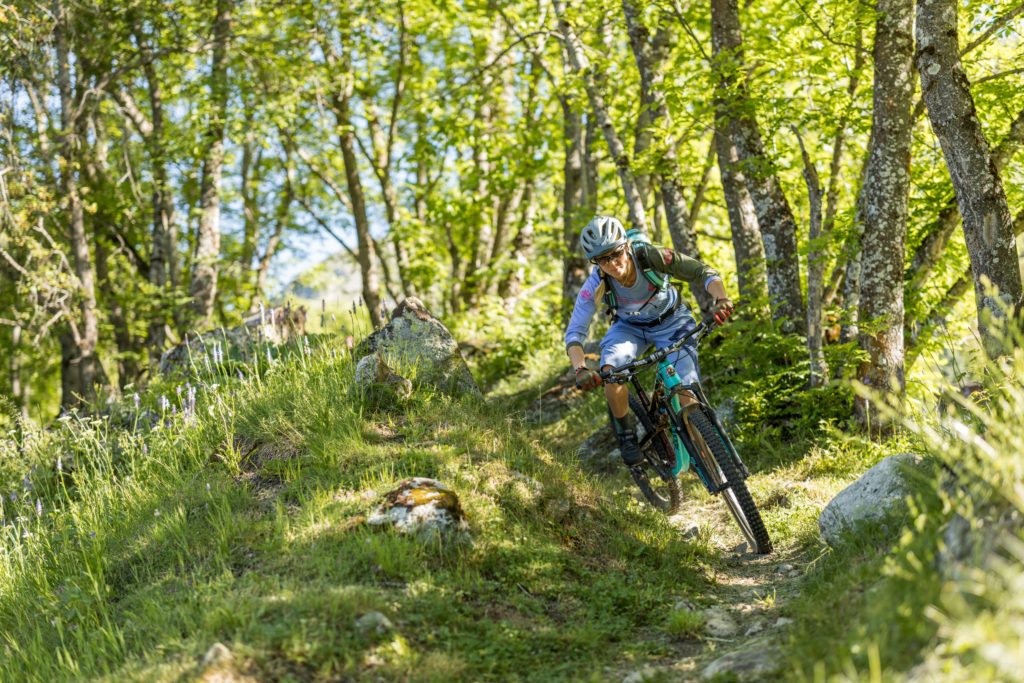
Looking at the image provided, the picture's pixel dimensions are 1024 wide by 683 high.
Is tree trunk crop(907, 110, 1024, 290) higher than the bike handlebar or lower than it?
higher

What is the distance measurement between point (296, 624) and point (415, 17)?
15.6 metres

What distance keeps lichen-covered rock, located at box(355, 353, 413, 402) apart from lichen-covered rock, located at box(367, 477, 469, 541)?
1858 millimetres

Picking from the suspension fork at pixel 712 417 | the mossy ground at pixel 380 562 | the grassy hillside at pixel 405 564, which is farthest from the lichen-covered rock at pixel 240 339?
the suspension fork at pixel 712 417

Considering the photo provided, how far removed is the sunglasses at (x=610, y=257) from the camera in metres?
5.62

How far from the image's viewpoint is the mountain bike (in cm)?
536

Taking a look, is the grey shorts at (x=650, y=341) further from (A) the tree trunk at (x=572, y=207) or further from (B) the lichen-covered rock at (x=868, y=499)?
(A) the tree trunk at (x=572, y=207)

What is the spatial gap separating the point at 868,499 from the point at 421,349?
432 centimetres

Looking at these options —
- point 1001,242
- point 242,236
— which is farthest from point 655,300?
point 242,236

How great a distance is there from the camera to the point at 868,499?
4.85 meters

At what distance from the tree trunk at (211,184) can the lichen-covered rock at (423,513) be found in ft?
35.6

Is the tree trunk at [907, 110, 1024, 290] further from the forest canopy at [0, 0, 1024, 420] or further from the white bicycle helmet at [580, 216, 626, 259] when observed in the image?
the white bicycle helmet at [580, 216, 626, 259]

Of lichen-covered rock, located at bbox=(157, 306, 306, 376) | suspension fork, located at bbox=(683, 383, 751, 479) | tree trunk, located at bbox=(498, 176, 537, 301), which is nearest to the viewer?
suspension fork, located at bbox=(683, 383, 751, 479)

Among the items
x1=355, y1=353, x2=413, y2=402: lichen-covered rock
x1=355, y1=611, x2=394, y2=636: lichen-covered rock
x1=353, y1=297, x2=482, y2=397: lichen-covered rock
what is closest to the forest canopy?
x1=355, y1=611, x2=394, y2=636: lichen-covered rock

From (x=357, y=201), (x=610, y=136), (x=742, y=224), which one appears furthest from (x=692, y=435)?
(x=357, y=201)
